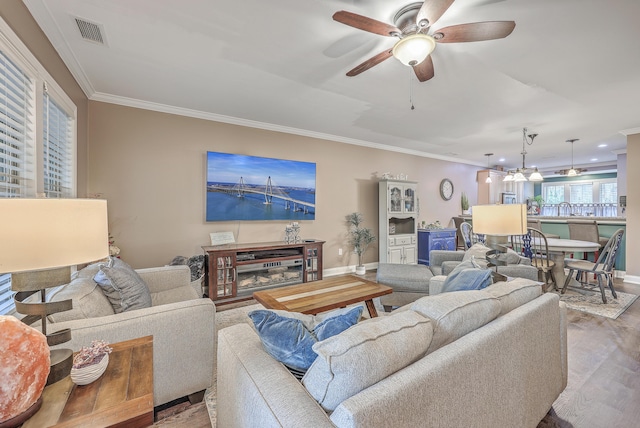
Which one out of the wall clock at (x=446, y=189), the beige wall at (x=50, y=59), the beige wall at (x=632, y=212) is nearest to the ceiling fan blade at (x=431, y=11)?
the beige wall at (x=50, y=59)

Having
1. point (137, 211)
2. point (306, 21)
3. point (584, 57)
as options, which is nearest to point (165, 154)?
point (137, 211)

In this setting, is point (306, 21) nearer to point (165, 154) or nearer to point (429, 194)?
point (165, 154)

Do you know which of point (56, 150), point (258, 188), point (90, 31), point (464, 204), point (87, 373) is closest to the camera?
point (87, 373)

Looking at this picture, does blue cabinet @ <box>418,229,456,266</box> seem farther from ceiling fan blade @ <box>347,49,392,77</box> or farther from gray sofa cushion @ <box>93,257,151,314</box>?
gray sofa cushion @ <box>93,257,151,314</box>

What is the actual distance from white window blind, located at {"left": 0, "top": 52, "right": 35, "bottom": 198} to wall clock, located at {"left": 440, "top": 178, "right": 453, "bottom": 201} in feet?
22.9

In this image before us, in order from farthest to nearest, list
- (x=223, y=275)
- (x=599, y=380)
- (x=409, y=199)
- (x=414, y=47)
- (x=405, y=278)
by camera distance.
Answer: (x=409, y=199)
(x=223, y=275)
(x=405, y=278)
(x=599, y=380)
(x=414, y=47)

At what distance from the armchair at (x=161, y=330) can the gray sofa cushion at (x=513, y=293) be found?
66.2 inches

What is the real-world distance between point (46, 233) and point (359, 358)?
1.08 metres

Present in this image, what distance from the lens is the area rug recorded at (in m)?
3.23

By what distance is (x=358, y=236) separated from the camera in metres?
5.23

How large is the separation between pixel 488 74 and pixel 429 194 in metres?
4.07

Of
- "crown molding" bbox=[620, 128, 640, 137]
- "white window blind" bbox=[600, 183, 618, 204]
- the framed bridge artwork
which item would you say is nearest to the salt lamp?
the framed bridge artwork

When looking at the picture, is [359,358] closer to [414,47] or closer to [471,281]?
[471,281]

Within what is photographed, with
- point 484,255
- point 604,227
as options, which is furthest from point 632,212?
point 484,255
